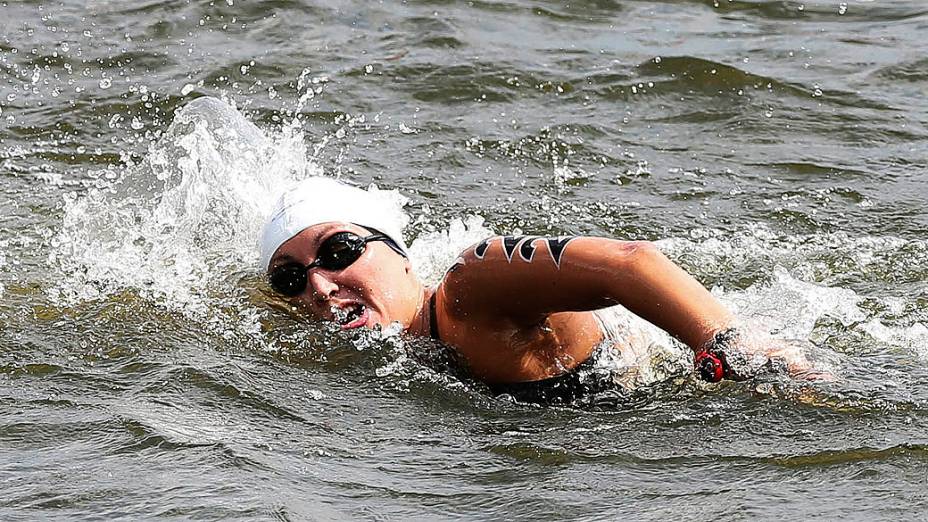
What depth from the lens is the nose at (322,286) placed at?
16.6 feet

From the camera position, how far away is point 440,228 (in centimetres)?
732

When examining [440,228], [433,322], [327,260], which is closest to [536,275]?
[433,322]

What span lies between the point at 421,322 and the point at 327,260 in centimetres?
44

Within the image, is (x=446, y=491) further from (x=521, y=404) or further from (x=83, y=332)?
(x=83, y=332)

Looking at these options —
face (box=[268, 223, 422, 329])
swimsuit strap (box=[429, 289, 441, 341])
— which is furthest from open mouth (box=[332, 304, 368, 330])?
swimsuit strap (box=[429, 289, 441, 341])

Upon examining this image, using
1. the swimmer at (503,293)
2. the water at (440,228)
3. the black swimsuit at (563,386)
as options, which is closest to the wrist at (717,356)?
the swimmer at (503,293)

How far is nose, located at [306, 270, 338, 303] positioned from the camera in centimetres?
505

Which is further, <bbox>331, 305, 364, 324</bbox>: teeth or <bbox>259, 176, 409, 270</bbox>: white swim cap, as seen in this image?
<bbox>259, 176, 409, 270</bbox>: white swim cap

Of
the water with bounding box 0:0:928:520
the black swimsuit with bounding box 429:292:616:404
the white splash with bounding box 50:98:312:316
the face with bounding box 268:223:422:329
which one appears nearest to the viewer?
the water with bounding box 0:0:928:520

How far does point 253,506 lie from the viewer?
3572 millimetres

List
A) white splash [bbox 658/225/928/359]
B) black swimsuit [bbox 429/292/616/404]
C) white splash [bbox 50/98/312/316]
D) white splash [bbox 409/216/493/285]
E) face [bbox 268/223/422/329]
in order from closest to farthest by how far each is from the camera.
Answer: black swimsuit [bbox 429/292/616/404] → face [bbox 268/223/422/329] → white splash [bbox 658/225/928/359] → white splash [bbox 50/98/312/316] → white splash [bbox 409/216/493/285]

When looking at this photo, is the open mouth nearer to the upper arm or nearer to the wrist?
the upper arm

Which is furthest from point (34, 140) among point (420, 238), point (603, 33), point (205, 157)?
point (603, 33)

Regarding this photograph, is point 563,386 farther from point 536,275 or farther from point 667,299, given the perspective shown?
point 667,299
